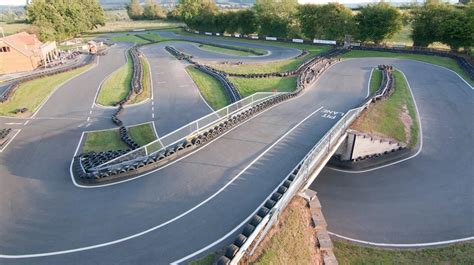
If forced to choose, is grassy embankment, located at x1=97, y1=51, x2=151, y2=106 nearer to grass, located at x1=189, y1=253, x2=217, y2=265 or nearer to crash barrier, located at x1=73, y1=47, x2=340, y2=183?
crash barrier, located at x1=73, y1=47, x2=340, y2=183

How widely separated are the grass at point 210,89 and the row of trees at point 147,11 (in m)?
116

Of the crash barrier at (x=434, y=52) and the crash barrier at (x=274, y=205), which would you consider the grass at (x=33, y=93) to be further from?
the crash barrier at (x=434, y=52)

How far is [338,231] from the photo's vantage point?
1683 centimetres

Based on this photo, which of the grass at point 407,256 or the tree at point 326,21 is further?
the tree at point 326,21

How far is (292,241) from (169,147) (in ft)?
30.1

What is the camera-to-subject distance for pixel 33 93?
36.8m

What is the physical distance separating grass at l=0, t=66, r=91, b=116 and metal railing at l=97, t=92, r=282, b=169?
20.3 metres

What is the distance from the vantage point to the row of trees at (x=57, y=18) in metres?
78.8

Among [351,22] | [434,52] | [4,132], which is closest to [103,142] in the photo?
[4,132]

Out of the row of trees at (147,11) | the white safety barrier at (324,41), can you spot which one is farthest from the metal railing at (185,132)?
the row of trees at (147,11)

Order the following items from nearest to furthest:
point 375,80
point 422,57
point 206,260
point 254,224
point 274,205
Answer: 1. point 206,260
2. point 254,224
3. point 274,205
4. point 375,80
5. point 422,57

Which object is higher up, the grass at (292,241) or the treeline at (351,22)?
the treeline at (351,22)

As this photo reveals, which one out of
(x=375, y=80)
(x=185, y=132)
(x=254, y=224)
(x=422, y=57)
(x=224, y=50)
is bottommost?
(x=254, y=224)

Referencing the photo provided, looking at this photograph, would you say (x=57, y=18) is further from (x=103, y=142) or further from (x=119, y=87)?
(x=103, y=142)
